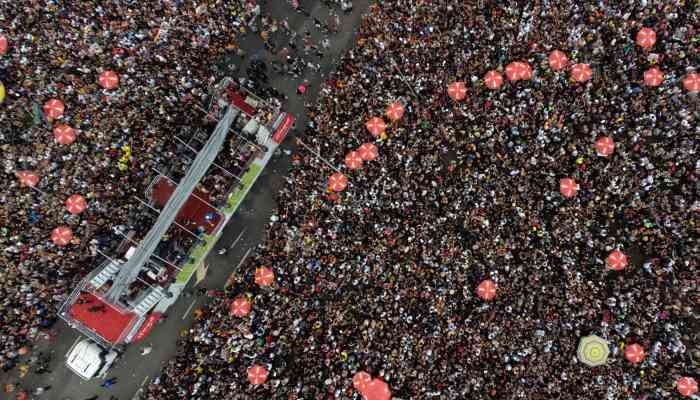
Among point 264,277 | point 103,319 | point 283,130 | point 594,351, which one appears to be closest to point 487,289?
point 594,351

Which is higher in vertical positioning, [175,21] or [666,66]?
[666,66]

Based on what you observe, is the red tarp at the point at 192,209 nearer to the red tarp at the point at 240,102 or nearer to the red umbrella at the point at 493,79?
the red tarp at the point at 240,102

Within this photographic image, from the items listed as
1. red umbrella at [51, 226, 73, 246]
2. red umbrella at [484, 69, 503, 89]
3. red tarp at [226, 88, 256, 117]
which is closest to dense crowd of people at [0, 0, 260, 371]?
red umbrella at [51, 226, 73, 246]

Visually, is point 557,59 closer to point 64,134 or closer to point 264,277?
point 264,277

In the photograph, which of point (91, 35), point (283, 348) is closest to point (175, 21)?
point (91, 35)

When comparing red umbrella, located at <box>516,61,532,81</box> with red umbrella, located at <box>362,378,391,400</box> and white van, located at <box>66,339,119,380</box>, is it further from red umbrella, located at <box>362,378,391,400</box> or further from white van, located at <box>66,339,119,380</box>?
white van, located at <box>66,339,119,380</box>

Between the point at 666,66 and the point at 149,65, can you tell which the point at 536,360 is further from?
the point at 149,65
